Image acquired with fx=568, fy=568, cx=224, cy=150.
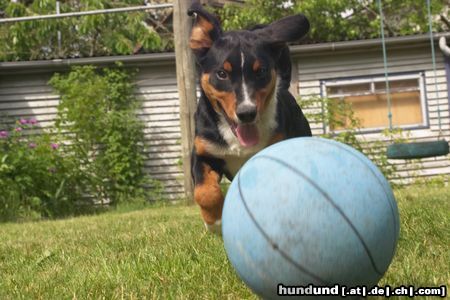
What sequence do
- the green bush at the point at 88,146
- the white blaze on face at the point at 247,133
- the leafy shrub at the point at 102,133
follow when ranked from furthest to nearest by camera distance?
1. the leafy shrub at the point at 102,133
2. the green bush at the point at 88,146
3. the white blaze on face at the point at 247,133

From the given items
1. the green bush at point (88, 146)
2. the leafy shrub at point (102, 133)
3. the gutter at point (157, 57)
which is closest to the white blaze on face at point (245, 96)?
the green bush at point (88, 146)

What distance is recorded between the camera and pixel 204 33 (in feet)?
13.2

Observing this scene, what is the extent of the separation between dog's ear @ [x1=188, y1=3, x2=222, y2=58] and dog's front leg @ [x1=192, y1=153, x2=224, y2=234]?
0.77m

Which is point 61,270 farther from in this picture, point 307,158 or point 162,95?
point 162,95

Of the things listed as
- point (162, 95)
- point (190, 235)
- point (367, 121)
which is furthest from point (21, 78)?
point (190, 235)

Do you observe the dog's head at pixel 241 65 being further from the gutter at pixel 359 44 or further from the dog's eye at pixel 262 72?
the gutter at pixel 359 44

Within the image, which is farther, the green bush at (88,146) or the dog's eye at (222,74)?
the green bush at (88,146)

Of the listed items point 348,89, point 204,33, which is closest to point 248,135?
point 204,33

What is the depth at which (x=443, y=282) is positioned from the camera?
2354mm

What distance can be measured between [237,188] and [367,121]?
11.1 m

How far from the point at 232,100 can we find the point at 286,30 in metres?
0.77

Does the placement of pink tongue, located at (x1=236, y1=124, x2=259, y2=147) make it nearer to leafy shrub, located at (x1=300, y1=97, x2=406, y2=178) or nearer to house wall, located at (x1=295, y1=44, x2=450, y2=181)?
leafy shrub, located at (x1=300, y1=97, x2=406, y2=178)

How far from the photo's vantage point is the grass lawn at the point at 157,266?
257 cm

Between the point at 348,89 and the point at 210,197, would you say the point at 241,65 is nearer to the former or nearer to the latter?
the point at 210,197
